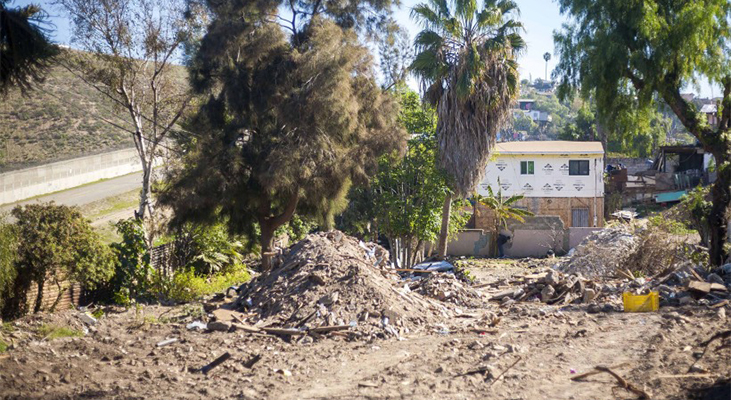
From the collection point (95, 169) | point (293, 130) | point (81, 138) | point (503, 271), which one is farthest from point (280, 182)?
point (81, 138)

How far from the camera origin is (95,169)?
39.3 meters

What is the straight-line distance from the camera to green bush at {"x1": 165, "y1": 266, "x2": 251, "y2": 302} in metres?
18.6

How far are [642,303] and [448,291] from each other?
14.3 ft

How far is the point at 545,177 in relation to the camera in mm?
38219

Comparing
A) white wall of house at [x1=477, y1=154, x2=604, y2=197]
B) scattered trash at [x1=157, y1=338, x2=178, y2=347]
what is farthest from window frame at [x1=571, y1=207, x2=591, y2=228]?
scattered trash at [x1=157, y1=338, x2=178, y2=347]

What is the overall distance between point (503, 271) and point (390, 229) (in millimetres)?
4480

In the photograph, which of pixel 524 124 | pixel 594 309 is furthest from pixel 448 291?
pixel 524 124

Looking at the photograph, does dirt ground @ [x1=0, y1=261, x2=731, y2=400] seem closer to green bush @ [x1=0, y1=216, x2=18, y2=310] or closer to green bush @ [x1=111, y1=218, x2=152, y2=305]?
green bush @ [x1=0, y1=216, x2=18, y2=310]

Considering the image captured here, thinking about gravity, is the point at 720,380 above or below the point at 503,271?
above

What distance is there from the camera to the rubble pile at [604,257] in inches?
745

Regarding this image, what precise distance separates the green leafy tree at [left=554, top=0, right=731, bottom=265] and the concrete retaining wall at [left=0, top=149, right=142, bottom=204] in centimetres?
2047

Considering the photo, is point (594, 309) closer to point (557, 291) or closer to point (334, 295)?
point (557, 291)

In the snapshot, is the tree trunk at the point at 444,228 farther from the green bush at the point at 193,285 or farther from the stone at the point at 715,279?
the stone at the point at 715,279

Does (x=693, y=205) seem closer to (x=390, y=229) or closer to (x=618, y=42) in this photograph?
(x=618, y=42)
